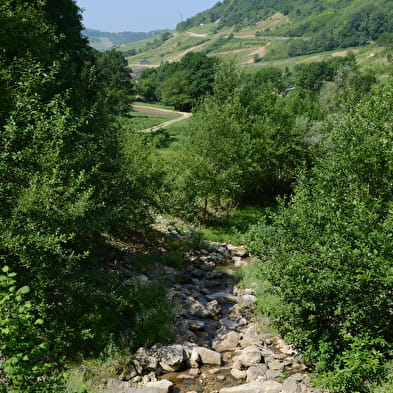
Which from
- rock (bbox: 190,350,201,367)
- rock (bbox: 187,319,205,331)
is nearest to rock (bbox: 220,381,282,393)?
rock (bbox: 190,350,201,367)

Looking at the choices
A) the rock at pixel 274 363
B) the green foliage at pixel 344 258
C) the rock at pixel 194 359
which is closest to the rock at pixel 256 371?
the rock at pixel 274 363

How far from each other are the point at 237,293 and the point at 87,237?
8455 millimetres

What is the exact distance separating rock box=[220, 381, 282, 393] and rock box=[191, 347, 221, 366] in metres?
1.55

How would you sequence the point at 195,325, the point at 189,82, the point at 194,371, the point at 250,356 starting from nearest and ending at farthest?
the point at 194,371 < the point at 250,356 < the point at 195,325 < the point at 189,82

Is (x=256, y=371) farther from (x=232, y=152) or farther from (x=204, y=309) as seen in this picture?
(x=232, y=152)

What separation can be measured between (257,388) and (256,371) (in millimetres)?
1018

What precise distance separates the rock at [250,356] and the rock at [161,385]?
2689 millimetres

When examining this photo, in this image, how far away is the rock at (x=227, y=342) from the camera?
1310cm

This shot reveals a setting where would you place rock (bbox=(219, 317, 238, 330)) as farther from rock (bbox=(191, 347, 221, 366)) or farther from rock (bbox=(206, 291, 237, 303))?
rock (bbox=(191, 347, 221, 366))

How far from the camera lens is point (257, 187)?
3197 centimetres

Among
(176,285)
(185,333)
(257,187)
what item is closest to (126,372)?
(185,333)


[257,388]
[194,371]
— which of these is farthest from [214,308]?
[257,388]

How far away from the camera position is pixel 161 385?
1027cm

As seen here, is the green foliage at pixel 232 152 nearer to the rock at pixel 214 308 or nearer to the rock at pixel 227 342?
the rock at pixel 214 308
